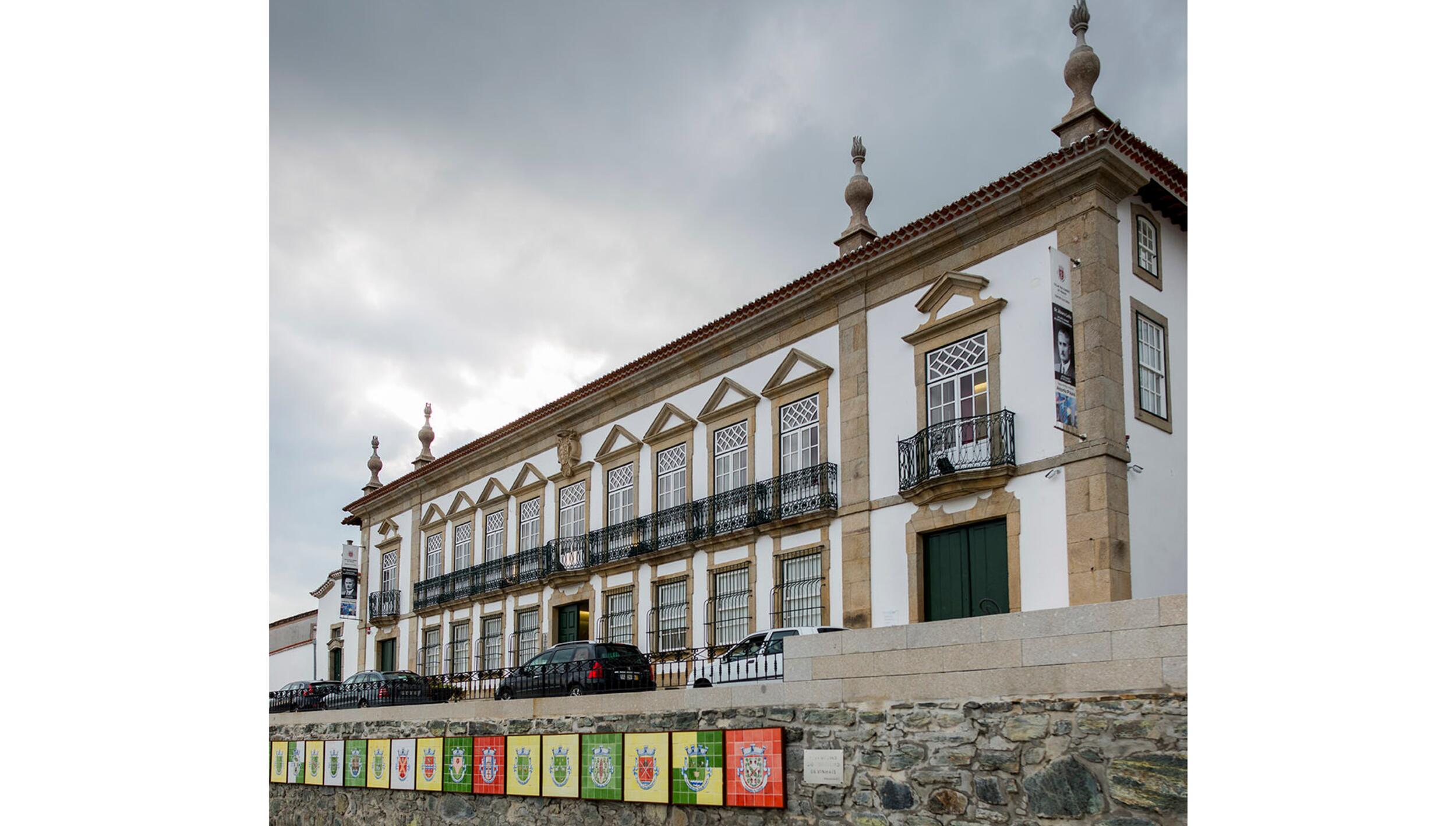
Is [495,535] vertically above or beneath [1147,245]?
beneath

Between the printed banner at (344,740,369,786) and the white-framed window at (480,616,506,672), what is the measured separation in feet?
20.6

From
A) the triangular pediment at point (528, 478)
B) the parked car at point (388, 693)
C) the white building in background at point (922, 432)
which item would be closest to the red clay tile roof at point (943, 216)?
the white building in background at point (922, 432)

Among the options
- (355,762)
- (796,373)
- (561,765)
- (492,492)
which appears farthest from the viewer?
(492,492)

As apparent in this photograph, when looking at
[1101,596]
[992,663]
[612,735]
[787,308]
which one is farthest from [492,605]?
[992,663]

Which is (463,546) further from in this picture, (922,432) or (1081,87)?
(1081,87)

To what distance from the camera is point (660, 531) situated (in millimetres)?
21656

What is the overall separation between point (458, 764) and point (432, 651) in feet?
41.0

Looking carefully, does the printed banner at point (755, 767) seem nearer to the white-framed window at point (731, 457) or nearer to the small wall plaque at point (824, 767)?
the small wall plaque at point (824, 767)

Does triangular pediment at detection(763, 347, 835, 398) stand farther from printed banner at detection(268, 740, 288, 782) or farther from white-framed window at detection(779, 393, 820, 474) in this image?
printed banner at detection(268, 740, 288, 782)

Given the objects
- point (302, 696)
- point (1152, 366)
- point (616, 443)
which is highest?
point (1152, 366)

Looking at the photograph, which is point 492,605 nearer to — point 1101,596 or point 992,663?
point 1101,596

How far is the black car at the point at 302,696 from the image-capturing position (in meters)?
23.3

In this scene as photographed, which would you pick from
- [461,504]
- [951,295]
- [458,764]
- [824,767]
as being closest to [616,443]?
[461,504]

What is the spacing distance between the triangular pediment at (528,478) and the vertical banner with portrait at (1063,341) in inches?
528
